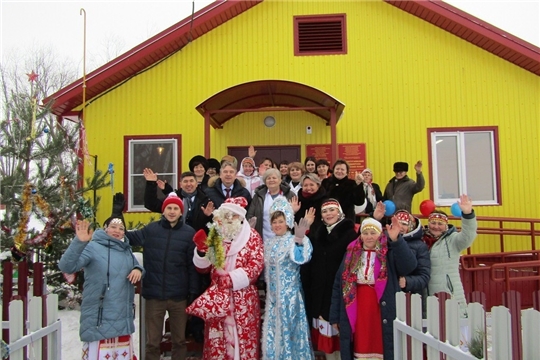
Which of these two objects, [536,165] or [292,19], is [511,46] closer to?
[536,165]

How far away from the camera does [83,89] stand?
30.7 ft

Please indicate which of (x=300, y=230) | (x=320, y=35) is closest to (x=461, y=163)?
(x=320, y=35)

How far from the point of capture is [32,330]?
3.59 metres

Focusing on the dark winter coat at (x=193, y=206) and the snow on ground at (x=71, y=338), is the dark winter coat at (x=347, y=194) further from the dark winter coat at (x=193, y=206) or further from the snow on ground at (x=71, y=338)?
the snow on ground at (x=71, y=338)

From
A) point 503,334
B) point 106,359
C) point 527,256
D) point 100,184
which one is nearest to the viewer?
point 503,334

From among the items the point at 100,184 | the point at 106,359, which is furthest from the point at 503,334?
the point at 100,184

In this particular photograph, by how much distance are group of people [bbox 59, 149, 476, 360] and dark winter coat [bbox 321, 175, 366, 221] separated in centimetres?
69

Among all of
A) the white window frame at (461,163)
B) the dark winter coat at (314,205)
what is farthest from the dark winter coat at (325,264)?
the white window frame at (461,163)

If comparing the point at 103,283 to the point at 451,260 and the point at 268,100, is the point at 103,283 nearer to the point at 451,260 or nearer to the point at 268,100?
the point at 451,260

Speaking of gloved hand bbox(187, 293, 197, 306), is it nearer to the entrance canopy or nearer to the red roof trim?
the entrance canopy

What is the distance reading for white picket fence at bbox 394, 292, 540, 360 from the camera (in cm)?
240

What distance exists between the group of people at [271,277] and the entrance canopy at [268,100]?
378 centimetres

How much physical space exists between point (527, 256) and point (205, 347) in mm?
7258

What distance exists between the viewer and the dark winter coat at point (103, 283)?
4.21 metres
